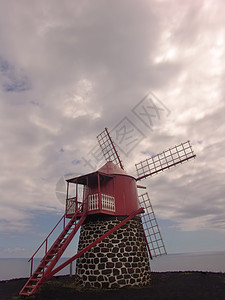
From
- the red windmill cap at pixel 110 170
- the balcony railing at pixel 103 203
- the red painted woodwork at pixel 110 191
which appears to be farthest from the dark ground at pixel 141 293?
the red windmill cap at pixel 110 170

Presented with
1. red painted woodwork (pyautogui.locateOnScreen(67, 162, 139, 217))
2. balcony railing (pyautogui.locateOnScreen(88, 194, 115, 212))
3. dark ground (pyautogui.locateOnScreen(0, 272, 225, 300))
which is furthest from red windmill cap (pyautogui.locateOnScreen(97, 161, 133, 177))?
dark ground (pyautogui.locateOnScreen(0, 272, 225, 300))

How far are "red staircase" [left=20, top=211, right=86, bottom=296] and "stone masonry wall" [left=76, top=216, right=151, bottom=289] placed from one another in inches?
63.3

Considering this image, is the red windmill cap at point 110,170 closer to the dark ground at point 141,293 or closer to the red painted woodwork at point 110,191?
the red painted woodwork at point 110,191

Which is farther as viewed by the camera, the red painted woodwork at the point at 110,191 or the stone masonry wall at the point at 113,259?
the red painted woodwork at the point at 110,191

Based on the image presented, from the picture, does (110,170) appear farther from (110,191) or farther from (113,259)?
(113,259)

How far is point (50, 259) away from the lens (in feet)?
41.1

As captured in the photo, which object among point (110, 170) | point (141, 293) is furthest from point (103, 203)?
point (141, 293)

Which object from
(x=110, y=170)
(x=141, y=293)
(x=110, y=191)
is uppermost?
(x=110, y=170)

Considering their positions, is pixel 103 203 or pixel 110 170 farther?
pixel 110 170

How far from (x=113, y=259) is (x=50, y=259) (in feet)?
12.5

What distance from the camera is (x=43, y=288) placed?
44.5 feet

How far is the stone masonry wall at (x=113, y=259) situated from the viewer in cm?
1313

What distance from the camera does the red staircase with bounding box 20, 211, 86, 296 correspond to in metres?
11.3

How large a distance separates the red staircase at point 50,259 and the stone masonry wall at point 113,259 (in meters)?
1.61
